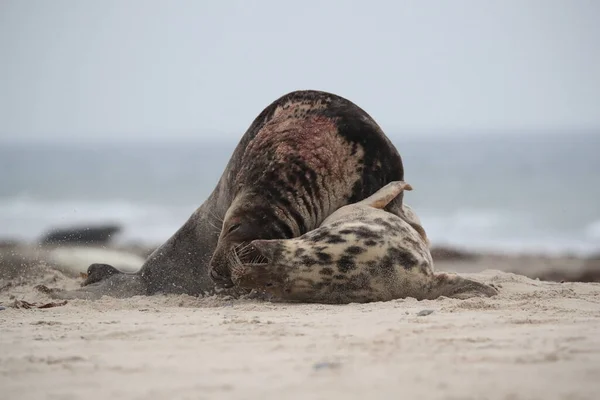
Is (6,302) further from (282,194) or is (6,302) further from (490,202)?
(490,202)

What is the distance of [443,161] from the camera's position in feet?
188

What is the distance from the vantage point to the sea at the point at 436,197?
25.0 m

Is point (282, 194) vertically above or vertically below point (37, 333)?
above

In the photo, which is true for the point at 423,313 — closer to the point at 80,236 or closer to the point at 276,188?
the point at 276,188

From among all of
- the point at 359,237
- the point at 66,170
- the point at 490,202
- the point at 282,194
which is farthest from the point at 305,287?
the point at 66,170

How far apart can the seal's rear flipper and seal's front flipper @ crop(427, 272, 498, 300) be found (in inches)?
25.8

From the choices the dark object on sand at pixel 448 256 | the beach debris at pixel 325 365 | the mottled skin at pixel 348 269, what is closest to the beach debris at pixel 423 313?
the mottled skin at pixel 348 269

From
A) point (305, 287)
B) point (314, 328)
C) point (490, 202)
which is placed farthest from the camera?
point (490, 202)

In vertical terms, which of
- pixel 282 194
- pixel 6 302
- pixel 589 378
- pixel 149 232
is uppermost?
pixel 149 232

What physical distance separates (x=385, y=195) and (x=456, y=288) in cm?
84

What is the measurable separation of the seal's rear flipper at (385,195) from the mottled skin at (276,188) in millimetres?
115

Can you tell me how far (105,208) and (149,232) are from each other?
10183 millimetres

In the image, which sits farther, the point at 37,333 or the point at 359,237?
the point at 359,237

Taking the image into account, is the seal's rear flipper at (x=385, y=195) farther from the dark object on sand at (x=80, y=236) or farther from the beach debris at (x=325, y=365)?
the dark object on sand at (x=80, y=236)
